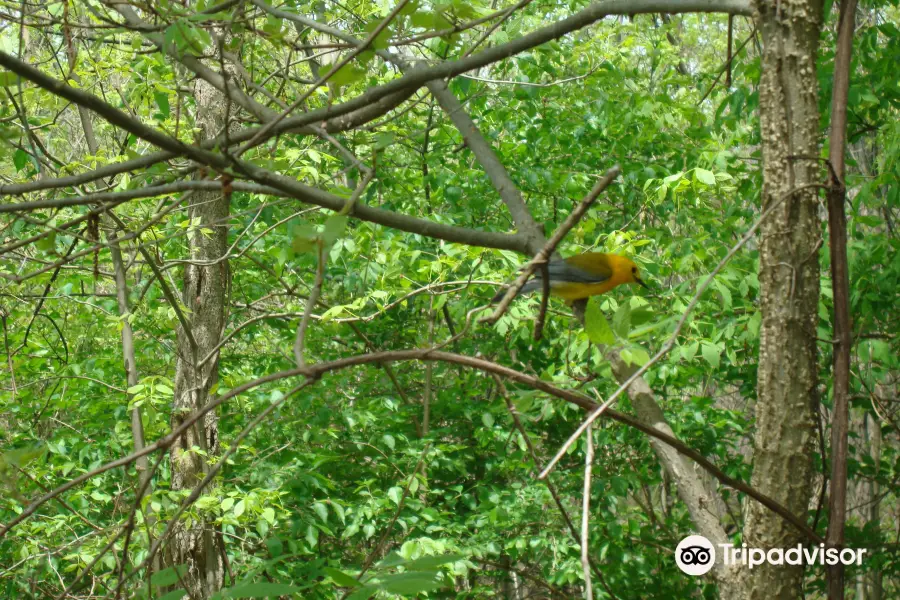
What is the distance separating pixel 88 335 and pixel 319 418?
2.82 metres

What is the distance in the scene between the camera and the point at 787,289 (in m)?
1.52

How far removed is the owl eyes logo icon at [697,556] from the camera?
6.72 ft

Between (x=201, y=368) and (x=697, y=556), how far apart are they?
8.35 feet

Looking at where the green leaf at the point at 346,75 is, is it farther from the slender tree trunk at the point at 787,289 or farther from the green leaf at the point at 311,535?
the green leaf at the point at 311,535

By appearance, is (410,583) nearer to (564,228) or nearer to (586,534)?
(586,534)

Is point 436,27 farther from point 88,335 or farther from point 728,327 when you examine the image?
point 88,335

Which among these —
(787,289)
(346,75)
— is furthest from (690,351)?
(346,75)

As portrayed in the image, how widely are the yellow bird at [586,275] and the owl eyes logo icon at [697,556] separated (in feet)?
3.26

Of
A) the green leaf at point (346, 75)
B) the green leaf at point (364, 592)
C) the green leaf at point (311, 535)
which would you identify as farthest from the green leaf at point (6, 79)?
the green leaf at point (311, 535)

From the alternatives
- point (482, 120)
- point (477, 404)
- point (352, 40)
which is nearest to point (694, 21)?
point (482, 120)

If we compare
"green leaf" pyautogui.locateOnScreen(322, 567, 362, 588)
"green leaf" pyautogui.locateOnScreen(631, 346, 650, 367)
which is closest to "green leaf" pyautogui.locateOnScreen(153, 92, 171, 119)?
"green leaf" pyautogui.locateOnScreen(631, 346, 650, 367)

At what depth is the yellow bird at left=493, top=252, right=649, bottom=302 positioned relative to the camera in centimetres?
306

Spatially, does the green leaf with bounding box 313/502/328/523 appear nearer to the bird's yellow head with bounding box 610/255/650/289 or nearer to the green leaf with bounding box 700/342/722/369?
the bird's yellow head with bounding box 610/255/650/289

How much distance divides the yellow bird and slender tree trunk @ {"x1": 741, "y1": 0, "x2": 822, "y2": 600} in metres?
1.31
